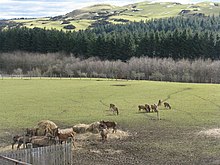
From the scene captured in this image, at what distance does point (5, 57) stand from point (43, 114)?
8414 cm

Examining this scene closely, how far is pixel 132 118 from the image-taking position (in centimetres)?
4050

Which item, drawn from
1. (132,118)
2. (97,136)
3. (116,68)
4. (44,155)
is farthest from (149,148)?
(116,68)

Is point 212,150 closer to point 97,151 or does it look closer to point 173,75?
point 97,151

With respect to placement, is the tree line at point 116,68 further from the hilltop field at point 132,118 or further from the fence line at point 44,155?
the fence line at point 44,155

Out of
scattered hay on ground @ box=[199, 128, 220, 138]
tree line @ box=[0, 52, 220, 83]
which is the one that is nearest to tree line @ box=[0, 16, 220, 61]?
tree line @ box=[0, 52, 220, 83]

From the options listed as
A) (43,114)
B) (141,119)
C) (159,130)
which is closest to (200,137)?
Answer: (159,130)

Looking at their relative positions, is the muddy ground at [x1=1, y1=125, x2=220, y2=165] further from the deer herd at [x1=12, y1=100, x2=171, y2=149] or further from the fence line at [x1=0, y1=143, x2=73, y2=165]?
the fence line at [x1=0, y1=143, x2=73, y2=165]

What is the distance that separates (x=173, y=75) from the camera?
315ft

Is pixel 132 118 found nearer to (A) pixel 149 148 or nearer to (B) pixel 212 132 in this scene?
(B) pixel 212 132

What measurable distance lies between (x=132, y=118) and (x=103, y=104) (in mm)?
10730

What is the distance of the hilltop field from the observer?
2688 cm

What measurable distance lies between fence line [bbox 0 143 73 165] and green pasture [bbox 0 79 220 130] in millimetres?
14324

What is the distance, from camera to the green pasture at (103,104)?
39.5 m

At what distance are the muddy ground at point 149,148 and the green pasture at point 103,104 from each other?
418 centimetres
